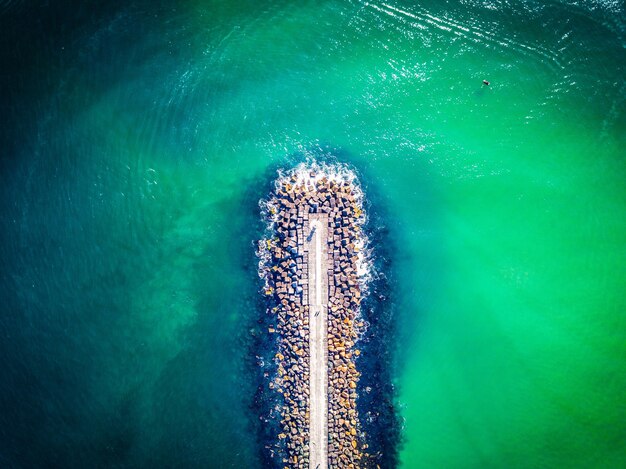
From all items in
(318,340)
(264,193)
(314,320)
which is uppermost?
(264,193)

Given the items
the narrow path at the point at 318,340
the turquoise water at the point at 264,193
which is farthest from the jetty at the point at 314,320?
the turquoise water at the point at 264,193

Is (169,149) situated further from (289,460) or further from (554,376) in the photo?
(554,376)

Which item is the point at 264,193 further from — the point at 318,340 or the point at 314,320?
the point at 318,340

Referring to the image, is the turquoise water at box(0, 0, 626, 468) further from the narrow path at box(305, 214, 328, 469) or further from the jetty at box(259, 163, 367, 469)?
the narrow path at box(305, 214, 328, 469)

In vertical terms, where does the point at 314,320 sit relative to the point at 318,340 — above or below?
above

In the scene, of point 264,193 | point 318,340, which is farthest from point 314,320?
point 264,193

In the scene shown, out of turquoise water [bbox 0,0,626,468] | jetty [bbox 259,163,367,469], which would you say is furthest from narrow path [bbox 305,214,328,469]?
turquoise water [bbox 0,0,626,468]

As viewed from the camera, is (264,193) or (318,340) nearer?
(318,340)
